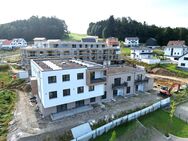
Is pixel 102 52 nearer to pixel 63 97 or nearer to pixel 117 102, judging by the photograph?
pixel 117 102

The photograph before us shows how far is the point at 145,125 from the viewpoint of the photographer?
1133 inches

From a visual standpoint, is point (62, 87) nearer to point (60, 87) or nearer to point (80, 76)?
point (60, 87)

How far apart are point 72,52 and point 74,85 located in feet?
111

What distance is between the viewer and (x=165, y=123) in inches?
1172

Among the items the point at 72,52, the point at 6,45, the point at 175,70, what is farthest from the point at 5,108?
the point at 6,45

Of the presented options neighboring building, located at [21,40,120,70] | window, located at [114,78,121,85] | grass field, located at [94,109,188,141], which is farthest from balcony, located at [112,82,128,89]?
neighboring building, located at [21,40,120,70]

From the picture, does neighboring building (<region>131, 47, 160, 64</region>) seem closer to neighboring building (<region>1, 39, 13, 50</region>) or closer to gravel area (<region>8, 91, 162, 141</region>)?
gravel area (<region>8, 91, 162, 141</region>)

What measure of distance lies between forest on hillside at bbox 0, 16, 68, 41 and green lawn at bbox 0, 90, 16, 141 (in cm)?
8176

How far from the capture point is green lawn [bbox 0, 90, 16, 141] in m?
26.7

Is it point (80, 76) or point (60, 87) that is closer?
point (60, 87)

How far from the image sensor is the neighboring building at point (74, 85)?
28.3m

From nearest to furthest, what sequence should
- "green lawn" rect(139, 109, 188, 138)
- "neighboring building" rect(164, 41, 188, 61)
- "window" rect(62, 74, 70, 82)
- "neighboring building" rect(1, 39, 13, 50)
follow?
"green lawn" rect(139, 109, 188, 138)
"window" rect(62, 74, 70, 82)
"neighboring building" rect(164, 41, 188, 61)
"neighboring building" rect(1, 39, 13, 50)

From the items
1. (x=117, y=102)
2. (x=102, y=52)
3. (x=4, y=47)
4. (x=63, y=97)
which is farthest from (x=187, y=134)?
(x=4, y=47)

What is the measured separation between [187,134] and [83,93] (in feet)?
59.9
